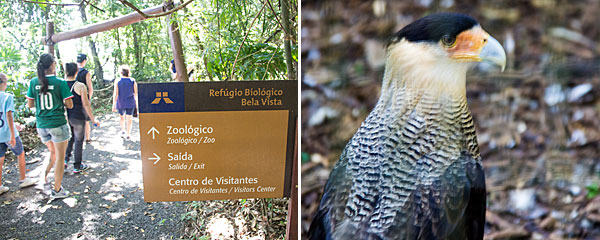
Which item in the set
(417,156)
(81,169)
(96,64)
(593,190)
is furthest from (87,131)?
(593,190)

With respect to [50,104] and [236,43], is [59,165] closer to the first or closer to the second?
[50,104]

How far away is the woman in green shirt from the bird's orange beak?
5.94 feet

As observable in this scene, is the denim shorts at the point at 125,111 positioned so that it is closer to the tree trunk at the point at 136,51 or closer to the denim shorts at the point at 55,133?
the tree trunk at the point at 136,51

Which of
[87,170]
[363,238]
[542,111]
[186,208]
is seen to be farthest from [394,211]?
[87,170]

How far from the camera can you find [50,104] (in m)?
1.77

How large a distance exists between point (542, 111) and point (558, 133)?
6cm

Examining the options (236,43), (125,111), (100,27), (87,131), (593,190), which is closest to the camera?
(593,190)

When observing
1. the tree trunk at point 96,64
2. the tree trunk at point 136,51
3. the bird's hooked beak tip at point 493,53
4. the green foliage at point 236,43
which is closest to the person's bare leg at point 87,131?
the tree trunk at point 96,64

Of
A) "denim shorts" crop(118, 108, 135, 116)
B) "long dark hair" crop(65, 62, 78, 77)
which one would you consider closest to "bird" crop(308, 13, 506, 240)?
"long dark hair" crop(65, 62, 78, 77)

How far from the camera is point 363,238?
2.53 feet

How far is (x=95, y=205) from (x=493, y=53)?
2085 millimetres

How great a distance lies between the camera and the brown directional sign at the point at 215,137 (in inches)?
38.7

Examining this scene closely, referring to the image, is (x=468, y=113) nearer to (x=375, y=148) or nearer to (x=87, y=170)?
(x=375, y=148)

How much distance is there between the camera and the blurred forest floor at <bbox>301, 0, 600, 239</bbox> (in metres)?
0.74
